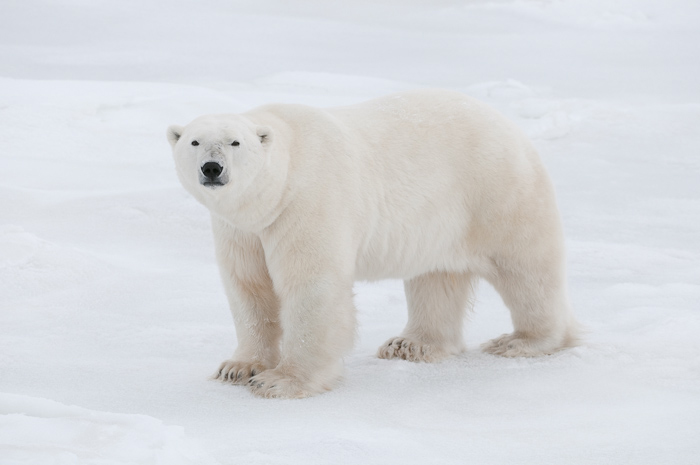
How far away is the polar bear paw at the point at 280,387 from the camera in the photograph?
3469 mm

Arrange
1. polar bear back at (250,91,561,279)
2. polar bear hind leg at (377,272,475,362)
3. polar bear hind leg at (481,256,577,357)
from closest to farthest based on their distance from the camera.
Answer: polar bear back at (250,91,561,279) < polar bear hind leg at (481,256,577,357) < polar bear hind leg at (377,272,475,362)

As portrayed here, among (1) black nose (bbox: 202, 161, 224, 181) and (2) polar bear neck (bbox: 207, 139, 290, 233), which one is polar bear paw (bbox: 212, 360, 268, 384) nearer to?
(2) polar bear neck (bbox: 207, 139, 290, 233)

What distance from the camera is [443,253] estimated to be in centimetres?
400

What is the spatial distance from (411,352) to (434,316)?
24cm

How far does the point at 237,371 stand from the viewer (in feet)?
12.2

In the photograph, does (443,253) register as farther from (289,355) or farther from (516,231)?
(289,355)

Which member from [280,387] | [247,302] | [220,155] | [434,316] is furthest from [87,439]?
[434,316]

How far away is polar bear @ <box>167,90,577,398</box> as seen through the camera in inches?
135

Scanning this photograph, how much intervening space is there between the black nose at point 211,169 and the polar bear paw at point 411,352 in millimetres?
1513

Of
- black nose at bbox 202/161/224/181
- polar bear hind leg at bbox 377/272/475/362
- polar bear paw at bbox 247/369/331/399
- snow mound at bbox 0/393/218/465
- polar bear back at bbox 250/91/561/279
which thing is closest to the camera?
snow mound at bbox 0/393/218/465

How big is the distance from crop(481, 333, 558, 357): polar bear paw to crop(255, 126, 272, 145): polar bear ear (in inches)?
66.6

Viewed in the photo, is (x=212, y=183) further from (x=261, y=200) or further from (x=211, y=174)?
(x=261, y=200)

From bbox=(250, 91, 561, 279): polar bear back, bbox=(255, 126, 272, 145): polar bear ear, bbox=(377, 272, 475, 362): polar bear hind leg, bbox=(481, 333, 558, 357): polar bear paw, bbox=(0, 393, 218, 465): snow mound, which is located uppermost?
bbox=(255, 126, 272, 145): polar bear ear

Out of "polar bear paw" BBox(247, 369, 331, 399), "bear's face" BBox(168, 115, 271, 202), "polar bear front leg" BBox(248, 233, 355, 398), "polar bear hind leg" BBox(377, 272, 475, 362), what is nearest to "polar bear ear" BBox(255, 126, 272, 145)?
"bear's face" BBox(168, 115, 271, 202)
